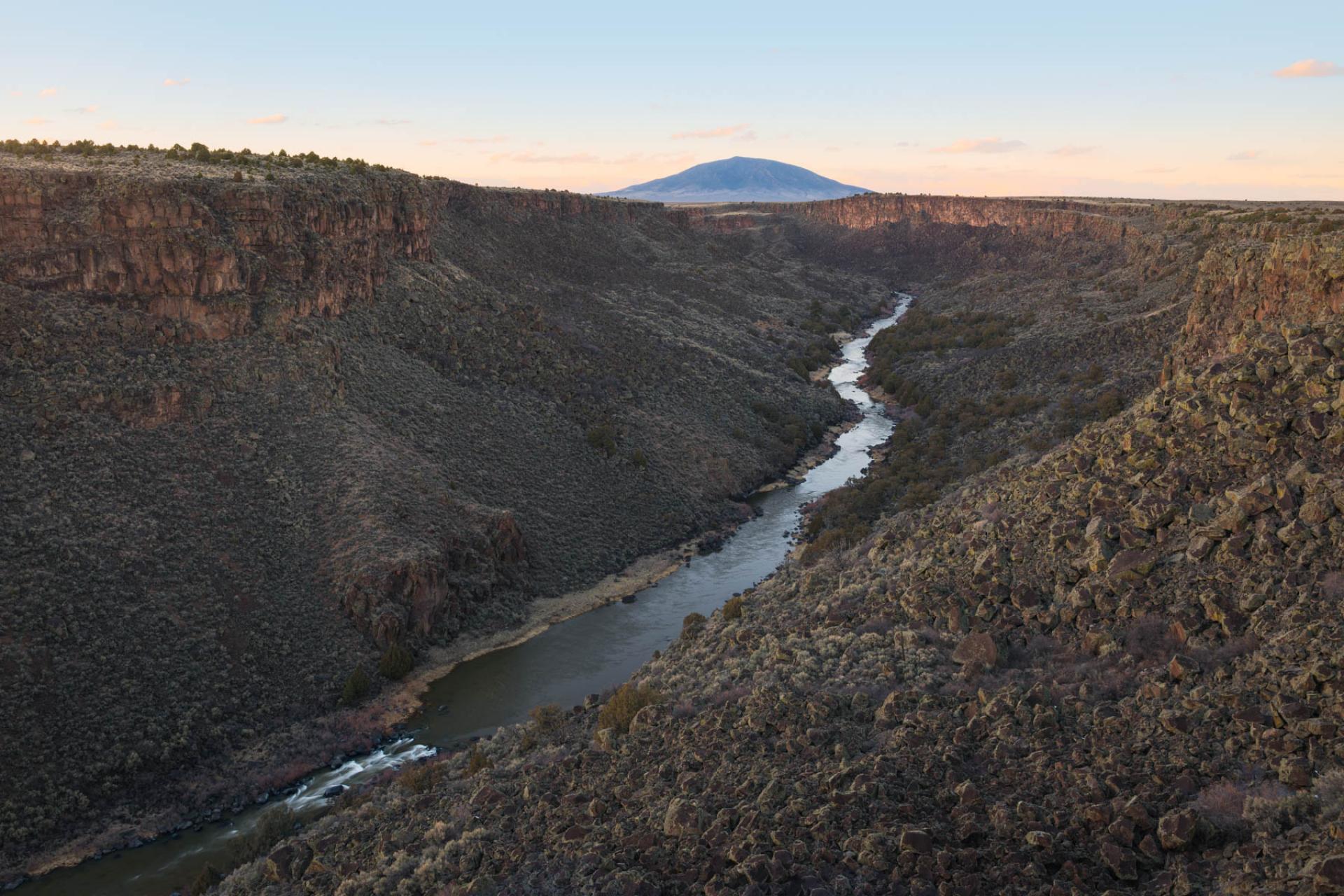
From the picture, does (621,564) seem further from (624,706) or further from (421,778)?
(421,778)

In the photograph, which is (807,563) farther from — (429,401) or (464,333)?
(464,333)

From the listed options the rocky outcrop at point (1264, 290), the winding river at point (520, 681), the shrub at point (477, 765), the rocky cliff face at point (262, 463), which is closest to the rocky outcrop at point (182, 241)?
the rocky cliff face at point (262, 463)

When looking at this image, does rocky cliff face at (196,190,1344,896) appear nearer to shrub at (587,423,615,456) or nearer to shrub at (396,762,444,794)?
shrub at (396,762,444,794)

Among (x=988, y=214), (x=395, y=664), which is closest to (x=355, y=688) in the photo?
(x=395, y=664)

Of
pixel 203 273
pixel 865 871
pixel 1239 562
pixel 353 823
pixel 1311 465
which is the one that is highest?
pixel 203 273

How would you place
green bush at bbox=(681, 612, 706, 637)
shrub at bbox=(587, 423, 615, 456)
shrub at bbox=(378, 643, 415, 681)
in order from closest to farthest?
green bush at bbox=(681, 612, 706, 637), shrub at bbox=(378, 643, 415, 681), shrub at bbox=(587, 423, 615, 456)

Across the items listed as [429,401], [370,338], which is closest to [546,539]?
[429,401]

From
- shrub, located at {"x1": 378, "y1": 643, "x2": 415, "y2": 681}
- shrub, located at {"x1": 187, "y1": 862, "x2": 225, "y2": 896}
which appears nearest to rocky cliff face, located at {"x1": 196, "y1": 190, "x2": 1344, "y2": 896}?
shrub, located at {"x1": 187, "y1": 862, "x2": 225, "y2": 896}
